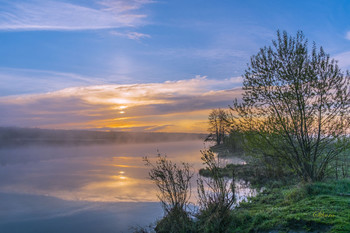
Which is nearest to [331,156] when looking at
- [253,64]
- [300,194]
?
[300,194]

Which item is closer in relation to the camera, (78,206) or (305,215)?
(305,215)

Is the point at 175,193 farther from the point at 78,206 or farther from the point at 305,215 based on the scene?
the point at 78,206

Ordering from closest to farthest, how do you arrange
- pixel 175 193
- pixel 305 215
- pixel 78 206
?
pixel 305 215, pixel 175 193, pixel 78 206

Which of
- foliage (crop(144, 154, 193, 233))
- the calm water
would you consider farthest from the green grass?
the calm water

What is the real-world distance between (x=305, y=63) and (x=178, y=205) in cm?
905

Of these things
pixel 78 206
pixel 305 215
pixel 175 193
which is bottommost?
pixel 78 206

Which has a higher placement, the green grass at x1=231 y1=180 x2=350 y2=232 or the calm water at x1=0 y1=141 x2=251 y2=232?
the green grass at x1=231 y1=180 x2=350 y2=232

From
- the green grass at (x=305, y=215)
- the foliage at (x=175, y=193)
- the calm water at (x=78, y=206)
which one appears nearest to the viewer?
the green grass at (x=305, y=215)

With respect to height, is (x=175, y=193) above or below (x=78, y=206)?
above

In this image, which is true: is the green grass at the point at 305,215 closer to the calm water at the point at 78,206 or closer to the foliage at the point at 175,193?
Result: the foliage at the point at 175,193

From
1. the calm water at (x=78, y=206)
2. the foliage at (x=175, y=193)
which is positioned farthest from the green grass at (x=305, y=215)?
the calm water at (x=78, y=206)

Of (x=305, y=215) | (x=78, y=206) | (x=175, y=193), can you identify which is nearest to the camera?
(x=305, y=215)

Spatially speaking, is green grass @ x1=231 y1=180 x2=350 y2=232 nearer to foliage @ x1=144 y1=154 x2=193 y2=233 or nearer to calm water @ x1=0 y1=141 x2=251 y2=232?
foliage @ x1=144 y1=154 x2=193 y2=233

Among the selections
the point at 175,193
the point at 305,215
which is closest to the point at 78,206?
the point at 175,193
